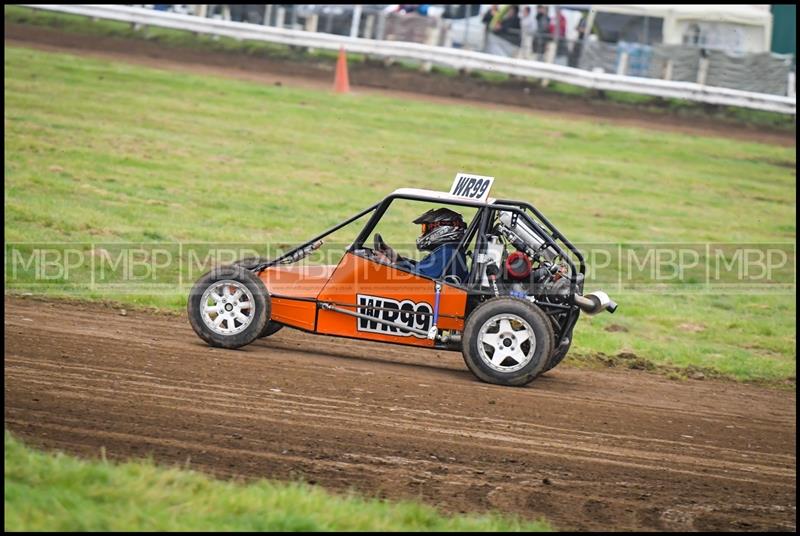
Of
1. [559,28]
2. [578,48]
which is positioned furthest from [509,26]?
[578,48]

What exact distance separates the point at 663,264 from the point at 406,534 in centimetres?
1192

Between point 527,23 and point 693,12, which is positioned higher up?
point 693,12

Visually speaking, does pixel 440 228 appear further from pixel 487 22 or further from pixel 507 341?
pixel 487 22

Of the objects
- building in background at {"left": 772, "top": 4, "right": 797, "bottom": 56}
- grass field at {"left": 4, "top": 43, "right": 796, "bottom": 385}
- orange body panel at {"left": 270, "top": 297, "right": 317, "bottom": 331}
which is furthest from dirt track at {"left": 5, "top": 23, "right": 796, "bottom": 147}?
orange body panel at {"left": 270, "top": 297, "right": 317, "bottom": 331}

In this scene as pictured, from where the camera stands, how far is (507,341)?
349 inches

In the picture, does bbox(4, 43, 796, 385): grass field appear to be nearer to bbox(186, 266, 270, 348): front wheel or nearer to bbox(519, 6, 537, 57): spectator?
bbox(186, 266, 270, 348): front wheel

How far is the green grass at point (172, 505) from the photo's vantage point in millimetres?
4660

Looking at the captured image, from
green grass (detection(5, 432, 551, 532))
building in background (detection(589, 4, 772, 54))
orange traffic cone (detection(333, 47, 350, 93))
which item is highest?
building in background (detection(589, 4, 772, 54))

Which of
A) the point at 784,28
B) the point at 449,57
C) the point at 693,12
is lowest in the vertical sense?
the point at 449,57

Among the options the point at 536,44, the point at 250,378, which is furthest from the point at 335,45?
the point at 250,378

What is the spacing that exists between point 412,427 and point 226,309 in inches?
107

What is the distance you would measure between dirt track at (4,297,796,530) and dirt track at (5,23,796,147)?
53.7 ft

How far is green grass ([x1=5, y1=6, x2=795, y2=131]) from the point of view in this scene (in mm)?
27281

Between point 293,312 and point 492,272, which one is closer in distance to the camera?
point 492,272
